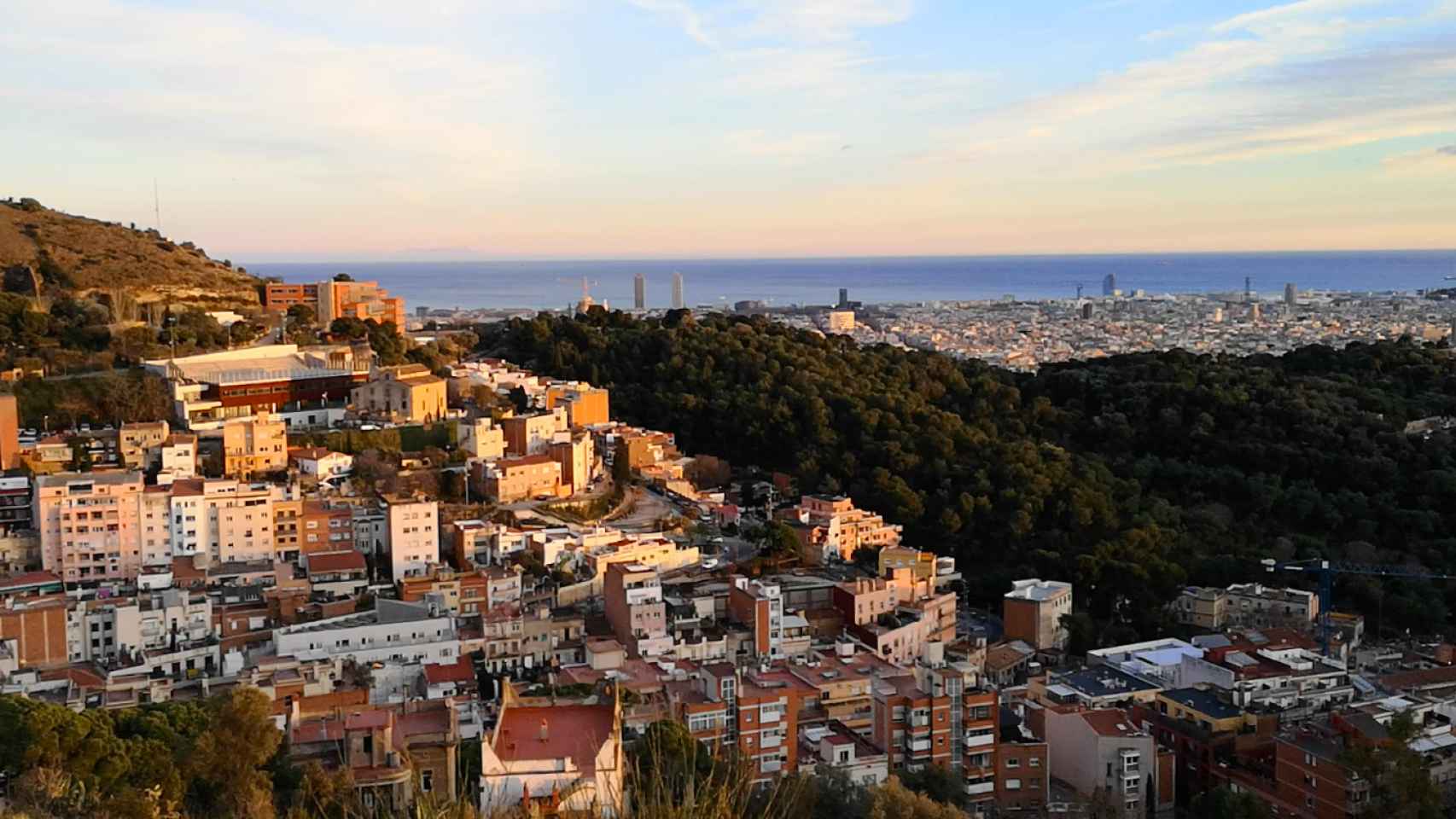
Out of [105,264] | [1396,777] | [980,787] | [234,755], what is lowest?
[980,787]

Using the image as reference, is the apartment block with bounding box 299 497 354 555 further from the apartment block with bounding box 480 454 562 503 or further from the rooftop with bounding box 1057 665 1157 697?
the rooftop with bounding box 1057 665 1157 697

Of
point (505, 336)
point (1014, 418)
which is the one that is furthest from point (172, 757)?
point (505, 336)

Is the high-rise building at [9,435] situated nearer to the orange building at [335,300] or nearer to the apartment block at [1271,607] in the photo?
the orange building at [335,300]

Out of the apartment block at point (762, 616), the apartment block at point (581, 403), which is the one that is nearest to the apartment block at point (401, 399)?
the apartment block at point (581, 403)

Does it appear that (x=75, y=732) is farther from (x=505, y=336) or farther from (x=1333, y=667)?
(x=505, y=336)

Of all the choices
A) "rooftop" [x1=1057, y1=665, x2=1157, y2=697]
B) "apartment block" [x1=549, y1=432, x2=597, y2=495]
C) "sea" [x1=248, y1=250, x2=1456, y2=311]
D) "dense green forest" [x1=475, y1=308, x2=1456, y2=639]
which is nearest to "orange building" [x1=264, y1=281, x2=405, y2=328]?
"dense green forest" [x1=475, y1=308, x2=1456, y2=639]

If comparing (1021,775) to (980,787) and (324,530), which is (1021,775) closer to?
(980,787)

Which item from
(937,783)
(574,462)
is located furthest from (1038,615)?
(574,462)
